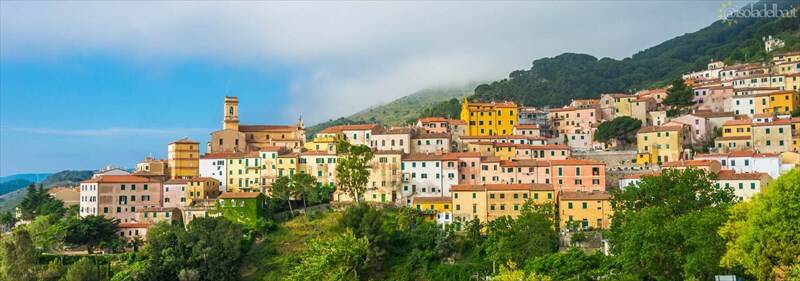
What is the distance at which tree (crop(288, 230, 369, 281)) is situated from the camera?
43.2 m

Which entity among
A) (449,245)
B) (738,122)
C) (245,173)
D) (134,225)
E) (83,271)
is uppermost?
(738,122)

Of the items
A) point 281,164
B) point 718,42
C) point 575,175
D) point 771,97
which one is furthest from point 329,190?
point 718,42

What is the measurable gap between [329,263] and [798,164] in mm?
33286

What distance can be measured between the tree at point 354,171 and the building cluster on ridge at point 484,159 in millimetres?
2874

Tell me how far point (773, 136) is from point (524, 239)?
25369mm

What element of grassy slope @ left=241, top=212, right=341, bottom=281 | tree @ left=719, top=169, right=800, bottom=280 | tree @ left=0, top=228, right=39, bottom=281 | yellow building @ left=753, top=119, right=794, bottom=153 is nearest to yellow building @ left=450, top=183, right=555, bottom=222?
grassy slope @ left=241, top=212, right=341, bottom=281

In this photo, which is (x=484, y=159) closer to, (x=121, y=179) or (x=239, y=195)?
(x=239, y=195)

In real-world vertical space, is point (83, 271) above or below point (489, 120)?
below

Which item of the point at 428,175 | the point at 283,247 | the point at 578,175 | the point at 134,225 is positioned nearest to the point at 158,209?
the point at 134,225

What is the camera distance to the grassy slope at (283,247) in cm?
4816

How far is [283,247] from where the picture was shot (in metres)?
50.7

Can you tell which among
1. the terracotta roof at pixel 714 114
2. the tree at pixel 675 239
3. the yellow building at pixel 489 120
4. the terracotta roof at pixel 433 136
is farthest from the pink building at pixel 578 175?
the yellow building at pixel 489 120

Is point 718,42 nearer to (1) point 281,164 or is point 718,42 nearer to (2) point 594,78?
(2) point 594,78

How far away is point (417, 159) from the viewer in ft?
183
